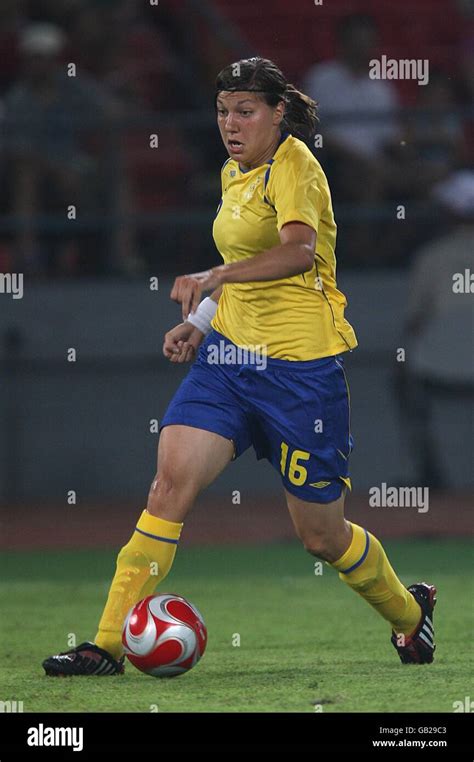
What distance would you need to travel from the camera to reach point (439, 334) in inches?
497

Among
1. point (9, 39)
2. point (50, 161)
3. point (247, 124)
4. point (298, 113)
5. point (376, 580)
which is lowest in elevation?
point (376, 580)

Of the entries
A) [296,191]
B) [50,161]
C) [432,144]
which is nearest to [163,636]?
[296,191]

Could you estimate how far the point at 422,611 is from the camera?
20.9 ft

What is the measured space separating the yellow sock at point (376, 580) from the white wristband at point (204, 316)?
0.96 meters

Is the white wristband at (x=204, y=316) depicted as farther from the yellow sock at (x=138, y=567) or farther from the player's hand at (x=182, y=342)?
the yellow sock at (x=138, y=567)

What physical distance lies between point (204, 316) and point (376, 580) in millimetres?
1204

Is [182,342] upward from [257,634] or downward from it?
upward

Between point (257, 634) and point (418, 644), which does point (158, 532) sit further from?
point (257, 634)

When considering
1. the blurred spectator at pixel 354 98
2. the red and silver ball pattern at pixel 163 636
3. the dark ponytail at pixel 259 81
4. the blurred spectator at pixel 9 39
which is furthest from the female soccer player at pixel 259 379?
the blurred spectator at pixel 9 39

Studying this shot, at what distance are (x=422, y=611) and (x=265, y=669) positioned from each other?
0.68 meters

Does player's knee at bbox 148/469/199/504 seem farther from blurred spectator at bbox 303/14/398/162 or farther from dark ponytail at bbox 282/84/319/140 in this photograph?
blurred spectator at bbox 303/14/398/162

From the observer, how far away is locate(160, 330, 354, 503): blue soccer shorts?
591 cm

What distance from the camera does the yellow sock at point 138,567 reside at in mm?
5879
